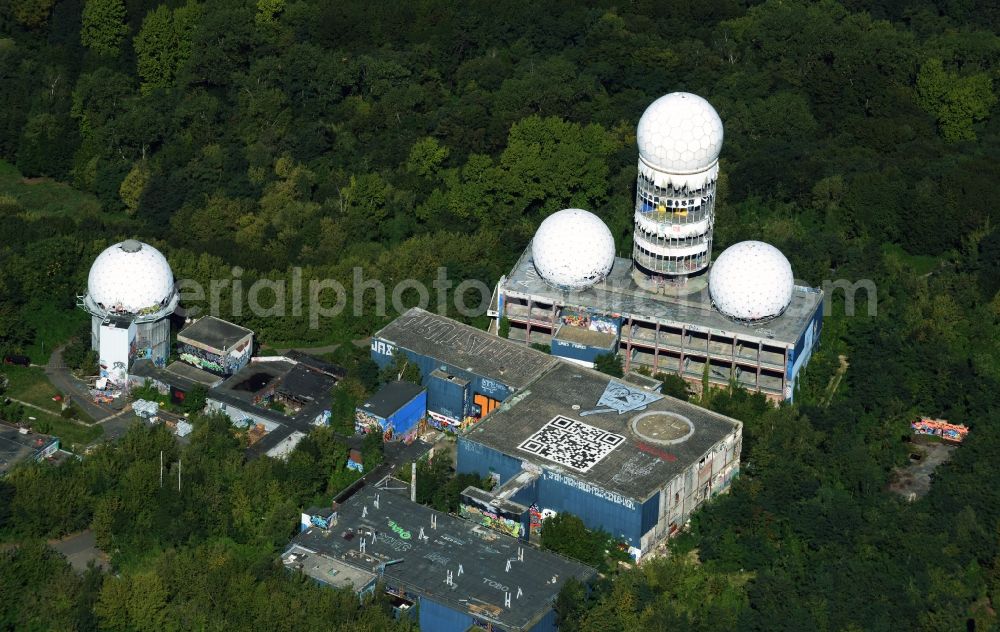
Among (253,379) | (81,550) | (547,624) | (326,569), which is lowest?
(81,550)

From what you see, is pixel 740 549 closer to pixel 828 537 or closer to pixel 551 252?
pixel 828 537

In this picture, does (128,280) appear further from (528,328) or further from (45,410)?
(528,328)

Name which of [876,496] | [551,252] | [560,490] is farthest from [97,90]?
[876,496]

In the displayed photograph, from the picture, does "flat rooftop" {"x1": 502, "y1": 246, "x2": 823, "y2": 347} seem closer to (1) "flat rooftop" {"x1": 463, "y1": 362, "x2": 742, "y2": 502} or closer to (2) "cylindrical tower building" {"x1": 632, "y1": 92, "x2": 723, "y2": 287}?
(2) "cylindrical tower building" {"x1": 632, "y1": 92, "x2": 723, "y2": 287}

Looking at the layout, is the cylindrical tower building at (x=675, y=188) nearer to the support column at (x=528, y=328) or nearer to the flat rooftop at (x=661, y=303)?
the flat rooftop at (x=661, y=303)

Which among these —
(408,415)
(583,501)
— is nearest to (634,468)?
(583,501)

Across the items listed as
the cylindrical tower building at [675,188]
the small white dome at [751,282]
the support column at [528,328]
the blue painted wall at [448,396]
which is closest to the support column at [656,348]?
the cylindrical tower building at [675,188]
